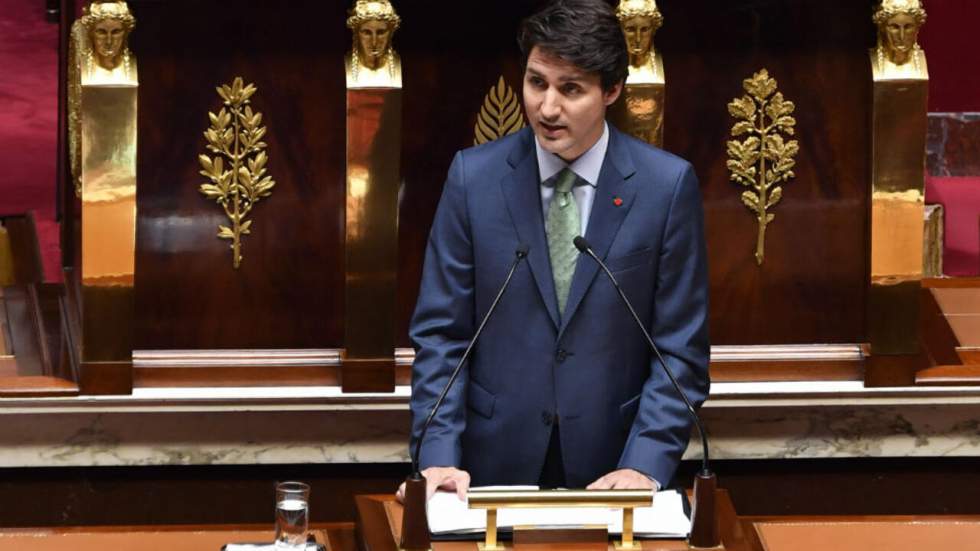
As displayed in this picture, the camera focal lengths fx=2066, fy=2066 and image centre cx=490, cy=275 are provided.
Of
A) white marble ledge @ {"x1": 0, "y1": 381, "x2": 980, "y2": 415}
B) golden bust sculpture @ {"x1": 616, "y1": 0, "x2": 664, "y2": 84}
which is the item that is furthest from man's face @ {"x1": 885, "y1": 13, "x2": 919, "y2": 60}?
white marble ledge @ {"x1": 0, "y1": 381, "x2": 980, "y2": 415}

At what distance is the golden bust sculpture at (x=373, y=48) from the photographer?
147 inches

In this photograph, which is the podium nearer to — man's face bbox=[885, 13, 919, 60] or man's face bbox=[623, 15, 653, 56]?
man's face bbox=[623, 15, 653, 56]

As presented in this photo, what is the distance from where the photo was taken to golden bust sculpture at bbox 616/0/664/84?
12.2 ft

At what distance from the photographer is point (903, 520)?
2.81 metres

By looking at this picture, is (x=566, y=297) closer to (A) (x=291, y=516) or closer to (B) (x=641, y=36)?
(A) (x=291, y=516)

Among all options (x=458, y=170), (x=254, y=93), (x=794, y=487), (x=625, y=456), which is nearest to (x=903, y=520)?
(x=625, y=456)

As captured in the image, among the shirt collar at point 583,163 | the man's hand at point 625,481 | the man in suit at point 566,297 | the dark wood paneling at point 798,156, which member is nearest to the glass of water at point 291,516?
the man in suit at point 566,297

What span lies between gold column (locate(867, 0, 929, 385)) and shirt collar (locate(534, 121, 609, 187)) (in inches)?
42.4

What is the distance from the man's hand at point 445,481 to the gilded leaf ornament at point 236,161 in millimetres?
1191

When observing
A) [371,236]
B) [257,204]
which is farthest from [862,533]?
[257,204]

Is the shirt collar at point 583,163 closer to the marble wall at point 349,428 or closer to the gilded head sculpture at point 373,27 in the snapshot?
the gilded head sculpture at point 373,27

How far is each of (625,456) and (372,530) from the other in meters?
0.43

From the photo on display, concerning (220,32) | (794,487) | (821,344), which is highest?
(220,32)

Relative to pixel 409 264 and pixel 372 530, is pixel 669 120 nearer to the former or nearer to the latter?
pixel 409 264
